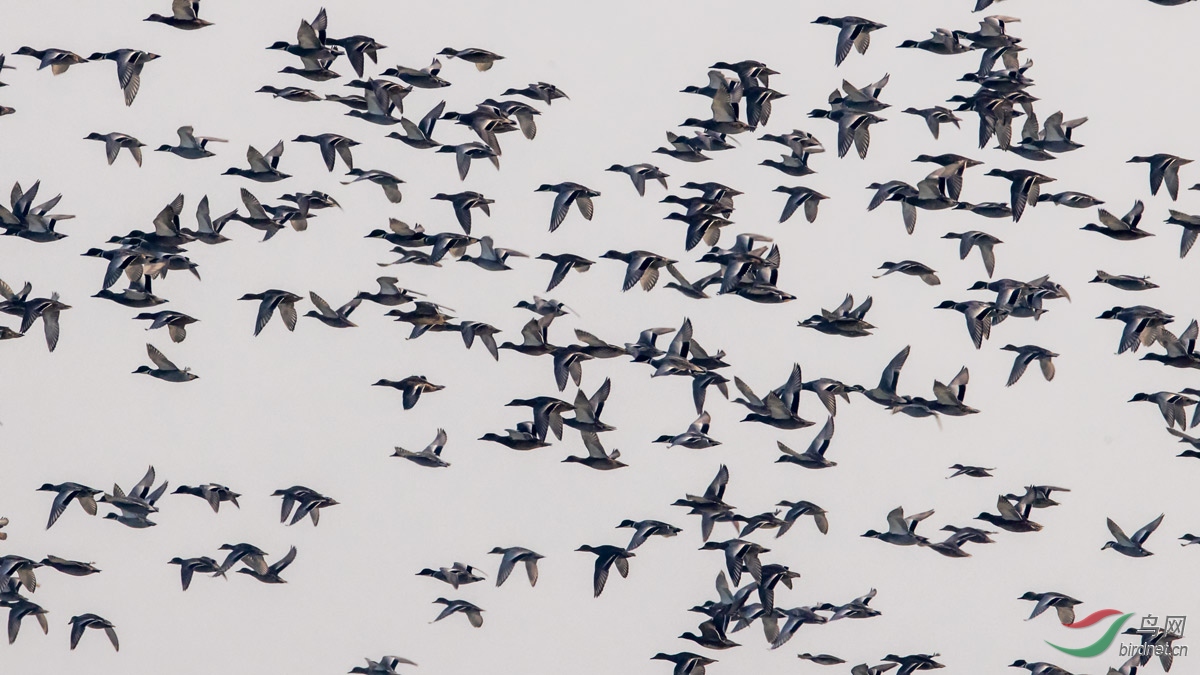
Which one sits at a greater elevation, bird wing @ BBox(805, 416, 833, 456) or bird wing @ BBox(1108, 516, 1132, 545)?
bird wing @ BBox(805, 416, 833, 456)

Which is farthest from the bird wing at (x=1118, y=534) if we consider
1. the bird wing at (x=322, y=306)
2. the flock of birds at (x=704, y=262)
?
the bird wing at (x=322, y=306)

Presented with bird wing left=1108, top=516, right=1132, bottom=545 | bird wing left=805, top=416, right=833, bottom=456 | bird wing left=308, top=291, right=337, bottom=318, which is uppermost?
bird wing left=308, top=291, right=337, bottom=318

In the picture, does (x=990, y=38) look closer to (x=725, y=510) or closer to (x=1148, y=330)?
(x=1148, y=330)

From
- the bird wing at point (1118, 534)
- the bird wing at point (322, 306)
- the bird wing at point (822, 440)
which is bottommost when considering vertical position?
the bird wing at point (1118, 534)

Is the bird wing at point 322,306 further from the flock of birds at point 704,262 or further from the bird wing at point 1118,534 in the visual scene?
the bird wing at point 1118,534

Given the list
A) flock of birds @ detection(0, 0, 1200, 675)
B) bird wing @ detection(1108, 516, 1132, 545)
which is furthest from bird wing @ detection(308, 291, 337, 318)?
bird wing @ detection(1108, 516, 1132, 545)

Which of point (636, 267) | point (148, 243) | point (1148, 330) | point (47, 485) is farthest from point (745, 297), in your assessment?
point (47, 485)

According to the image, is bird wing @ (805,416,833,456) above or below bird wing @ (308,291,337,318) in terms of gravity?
below

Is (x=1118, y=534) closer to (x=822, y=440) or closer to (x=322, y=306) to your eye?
(x=822, y=440)

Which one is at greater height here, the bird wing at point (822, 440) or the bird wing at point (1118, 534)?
the bird wing at point (822, 440)

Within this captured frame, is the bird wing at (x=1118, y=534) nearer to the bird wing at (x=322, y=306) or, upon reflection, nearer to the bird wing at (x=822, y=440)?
the bird wing at (x=822, y=440)

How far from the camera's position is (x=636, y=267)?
4616 centimetres

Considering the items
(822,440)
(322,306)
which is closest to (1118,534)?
(822,440)

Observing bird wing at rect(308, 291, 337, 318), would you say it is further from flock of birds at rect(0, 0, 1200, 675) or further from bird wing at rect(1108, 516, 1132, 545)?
bird wing at rect(1108, 516, 1132, 545)
